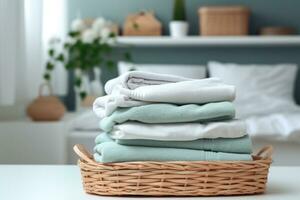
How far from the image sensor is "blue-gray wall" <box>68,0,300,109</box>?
407 cm

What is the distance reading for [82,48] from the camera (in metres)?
3.55

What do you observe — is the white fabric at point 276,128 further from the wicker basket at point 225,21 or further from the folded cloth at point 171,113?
the folded cloth at point 171,113

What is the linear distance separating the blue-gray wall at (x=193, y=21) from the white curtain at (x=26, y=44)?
0.37m

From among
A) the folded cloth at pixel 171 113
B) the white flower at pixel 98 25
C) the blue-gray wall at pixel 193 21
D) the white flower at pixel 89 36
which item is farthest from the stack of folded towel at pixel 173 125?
the blue-gray wall at pixel 193 21

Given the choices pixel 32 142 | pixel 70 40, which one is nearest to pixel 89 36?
pixel 70 40

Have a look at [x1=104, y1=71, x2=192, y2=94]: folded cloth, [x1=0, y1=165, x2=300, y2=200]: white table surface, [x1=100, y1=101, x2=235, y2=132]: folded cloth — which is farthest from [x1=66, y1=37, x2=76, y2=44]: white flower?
[x1=100, y1=101, x2=235, y2=132]: folded cloth

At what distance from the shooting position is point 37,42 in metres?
3.24

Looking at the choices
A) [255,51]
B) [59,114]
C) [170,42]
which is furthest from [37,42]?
[255,51]

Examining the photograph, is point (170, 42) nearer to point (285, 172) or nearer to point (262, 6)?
point (262, 6)

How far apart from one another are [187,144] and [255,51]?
3.12 metres

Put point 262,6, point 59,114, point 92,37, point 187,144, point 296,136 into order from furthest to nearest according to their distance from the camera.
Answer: point 262,6 → point 92,37 → point 59,114 → point 296,136 → point 187,144

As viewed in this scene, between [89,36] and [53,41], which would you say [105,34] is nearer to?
[89,36]

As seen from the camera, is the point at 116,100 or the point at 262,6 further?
the point at 262,6

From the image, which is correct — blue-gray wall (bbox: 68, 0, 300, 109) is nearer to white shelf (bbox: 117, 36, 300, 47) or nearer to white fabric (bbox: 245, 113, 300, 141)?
white shelf (bbox: 117, 36, 300, 47)
